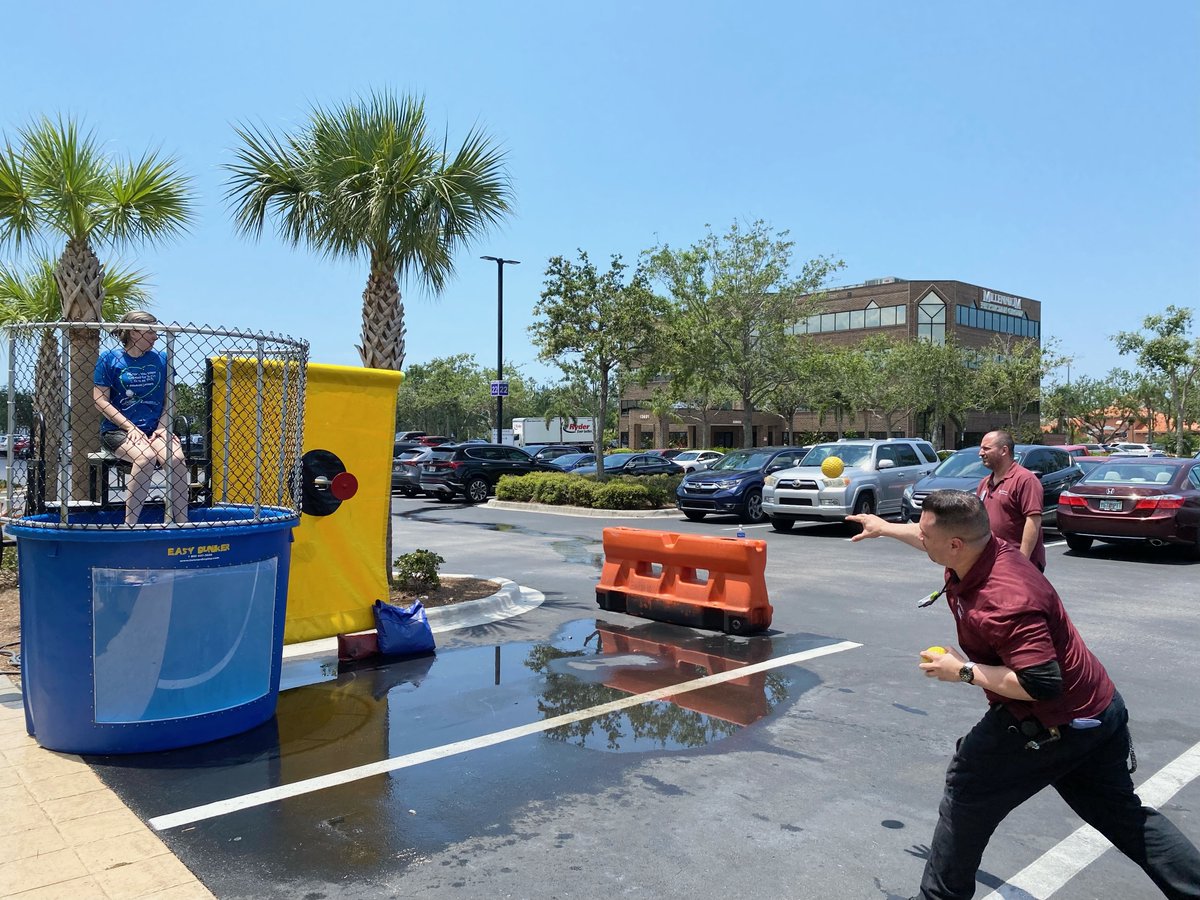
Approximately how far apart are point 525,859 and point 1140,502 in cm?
1235

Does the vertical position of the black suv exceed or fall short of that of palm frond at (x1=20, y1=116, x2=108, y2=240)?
it falls short

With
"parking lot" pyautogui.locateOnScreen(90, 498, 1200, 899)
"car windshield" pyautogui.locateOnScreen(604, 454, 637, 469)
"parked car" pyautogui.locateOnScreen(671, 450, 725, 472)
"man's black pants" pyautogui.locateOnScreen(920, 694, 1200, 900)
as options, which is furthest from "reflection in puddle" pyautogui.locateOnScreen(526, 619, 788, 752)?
"parked car" pyautogui.locateOnScreen(671, 450, 725, 472)

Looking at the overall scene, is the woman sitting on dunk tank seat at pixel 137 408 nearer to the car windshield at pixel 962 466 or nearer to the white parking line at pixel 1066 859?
the white parking line at pixel 1066 859

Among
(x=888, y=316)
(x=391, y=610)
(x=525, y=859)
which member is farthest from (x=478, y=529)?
(x=888, y=316)

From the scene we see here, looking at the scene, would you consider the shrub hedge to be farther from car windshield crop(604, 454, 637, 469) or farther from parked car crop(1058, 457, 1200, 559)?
parked car crop(1058, 457, 1200, 559)

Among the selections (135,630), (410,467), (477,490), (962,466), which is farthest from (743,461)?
(135,630)

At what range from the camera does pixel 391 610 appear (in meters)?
7.09

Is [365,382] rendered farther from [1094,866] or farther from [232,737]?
[1094,866]

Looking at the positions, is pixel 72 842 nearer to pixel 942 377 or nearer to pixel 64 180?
pixel 64 180

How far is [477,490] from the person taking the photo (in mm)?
24438

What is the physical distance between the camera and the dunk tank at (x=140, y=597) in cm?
472

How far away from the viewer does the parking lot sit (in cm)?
367

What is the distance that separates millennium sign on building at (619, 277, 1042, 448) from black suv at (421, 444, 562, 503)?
32164 mm

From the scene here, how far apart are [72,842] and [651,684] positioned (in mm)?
3715
